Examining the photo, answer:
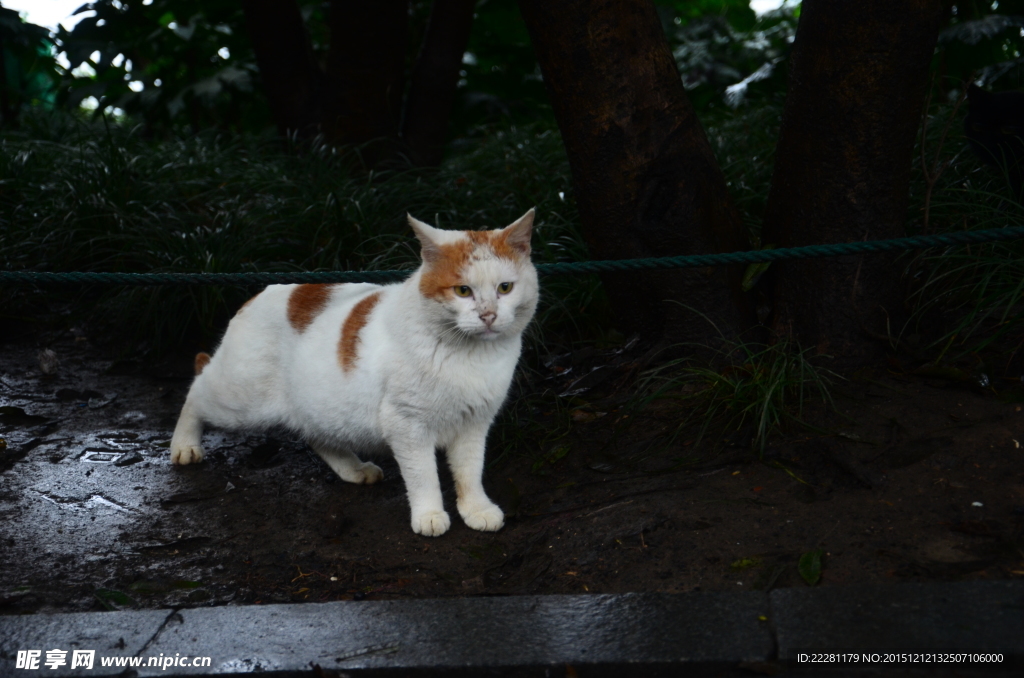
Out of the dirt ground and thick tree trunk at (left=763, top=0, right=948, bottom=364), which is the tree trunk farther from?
the dirt ground

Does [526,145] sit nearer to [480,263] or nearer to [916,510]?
[480,263]

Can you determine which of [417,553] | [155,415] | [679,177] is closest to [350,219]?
[155,415]

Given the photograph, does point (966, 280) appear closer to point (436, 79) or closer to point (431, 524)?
point (431, 524)

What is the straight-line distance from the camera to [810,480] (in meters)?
2.63

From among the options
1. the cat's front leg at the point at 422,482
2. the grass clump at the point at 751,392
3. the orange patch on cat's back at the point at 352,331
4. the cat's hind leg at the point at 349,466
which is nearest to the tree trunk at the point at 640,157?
the grass clump at the point at 751,392

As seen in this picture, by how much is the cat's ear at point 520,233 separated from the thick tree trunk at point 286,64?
135 inches

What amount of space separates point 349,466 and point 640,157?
1.67m

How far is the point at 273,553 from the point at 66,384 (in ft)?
7.06

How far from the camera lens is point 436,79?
18.5ft

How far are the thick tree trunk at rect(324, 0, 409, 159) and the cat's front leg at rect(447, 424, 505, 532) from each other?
10.6 feet

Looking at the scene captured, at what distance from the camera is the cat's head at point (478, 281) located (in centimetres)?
246

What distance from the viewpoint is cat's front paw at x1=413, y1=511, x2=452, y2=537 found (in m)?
2.67

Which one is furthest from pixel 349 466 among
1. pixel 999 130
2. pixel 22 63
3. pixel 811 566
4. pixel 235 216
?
pixel 22 63

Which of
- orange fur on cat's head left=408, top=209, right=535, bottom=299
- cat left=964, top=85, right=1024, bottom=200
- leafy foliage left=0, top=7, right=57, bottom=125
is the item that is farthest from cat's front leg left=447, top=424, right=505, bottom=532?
leafy foliage left=0, top=7, right=57, bottom=125
